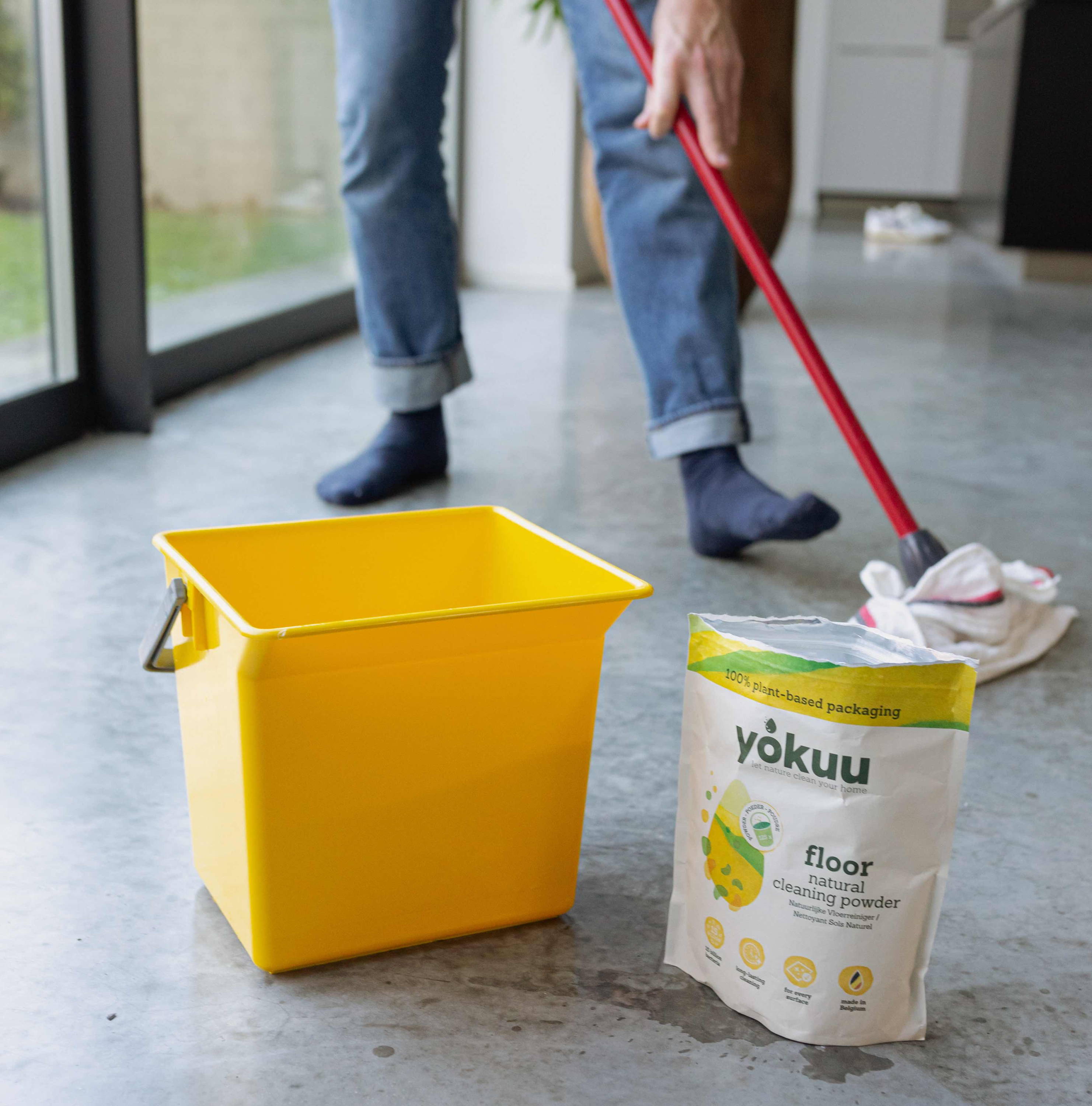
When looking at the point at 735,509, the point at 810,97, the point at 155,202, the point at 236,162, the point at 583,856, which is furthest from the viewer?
the point at 810,97

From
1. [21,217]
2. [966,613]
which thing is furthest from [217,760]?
[21,217]

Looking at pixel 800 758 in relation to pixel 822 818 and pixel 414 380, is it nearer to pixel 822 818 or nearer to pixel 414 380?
pixel 822 818

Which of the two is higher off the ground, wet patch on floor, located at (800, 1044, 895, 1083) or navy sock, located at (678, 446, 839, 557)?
navy sock, located at (678, 446, 839, 557)

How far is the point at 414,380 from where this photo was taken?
5.35 ft

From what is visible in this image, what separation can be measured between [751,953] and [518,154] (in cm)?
339

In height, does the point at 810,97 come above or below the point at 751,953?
above

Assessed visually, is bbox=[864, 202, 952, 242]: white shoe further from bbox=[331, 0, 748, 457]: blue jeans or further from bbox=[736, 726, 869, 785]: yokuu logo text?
bbox=[736, 726, 869, 785]: yokuu logo text

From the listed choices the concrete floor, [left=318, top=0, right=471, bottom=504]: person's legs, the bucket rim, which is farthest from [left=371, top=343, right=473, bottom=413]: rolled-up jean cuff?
the bucket rim

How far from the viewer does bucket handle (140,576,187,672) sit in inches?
28.0

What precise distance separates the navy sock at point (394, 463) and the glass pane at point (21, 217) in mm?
511

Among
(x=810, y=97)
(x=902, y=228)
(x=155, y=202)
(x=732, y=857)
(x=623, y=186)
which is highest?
(x=810, y=97)

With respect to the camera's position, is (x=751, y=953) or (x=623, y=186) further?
(x=623, y=186)

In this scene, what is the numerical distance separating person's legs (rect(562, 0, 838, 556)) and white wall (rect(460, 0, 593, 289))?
228 cm

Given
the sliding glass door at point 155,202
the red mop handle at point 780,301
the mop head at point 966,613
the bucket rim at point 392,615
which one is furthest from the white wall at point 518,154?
the bucket rim at point 392,615
